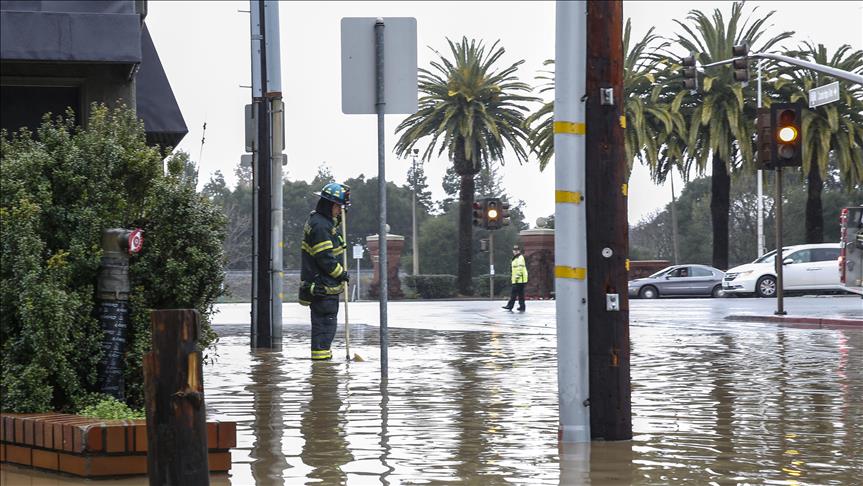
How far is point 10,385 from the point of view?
691 cm

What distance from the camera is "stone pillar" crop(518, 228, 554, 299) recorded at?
56.4 m

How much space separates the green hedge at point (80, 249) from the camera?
7020mm

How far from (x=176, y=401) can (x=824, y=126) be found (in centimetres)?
4843

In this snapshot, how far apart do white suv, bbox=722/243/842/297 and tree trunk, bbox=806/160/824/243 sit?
538 inches

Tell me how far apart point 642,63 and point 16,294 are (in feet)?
163

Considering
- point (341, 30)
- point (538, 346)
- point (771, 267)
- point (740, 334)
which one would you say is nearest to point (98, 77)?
point (341, 30)

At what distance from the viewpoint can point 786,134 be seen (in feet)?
81.5

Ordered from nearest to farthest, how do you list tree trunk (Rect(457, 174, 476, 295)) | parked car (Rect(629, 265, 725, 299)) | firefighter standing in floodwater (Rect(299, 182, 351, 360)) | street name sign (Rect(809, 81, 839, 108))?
firefighter standing in floodwater (Rect(299, 182, 351, 360)) → street name sign (Rect(809, 81, 839, 108)) → parked car (Rect(629, 265, 725, 299)) → tree trunk (Rect(457, 174, 476, 295))

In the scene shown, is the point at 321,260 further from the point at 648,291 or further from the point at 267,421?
the point at 648,291

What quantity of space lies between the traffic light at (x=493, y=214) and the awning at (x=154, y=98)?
115 ft

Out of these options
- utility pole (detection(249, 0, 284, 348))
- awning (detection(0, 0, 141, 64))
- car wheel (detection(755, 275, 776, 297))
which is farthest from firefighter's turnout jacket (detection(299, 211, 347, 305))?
car wheel (detection(755, 275, 776, 297))

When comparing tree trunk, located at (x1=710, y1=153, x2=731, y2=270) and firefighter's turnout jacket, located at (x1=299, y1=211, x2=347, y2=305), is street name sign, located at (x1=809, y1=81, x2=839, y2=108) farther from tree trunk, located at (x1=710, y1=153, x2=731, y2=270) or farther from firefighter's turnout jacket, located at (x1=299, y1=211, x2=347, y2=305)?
tree trunk, located at (x1=710, y1=153, x2=731, y2=270)

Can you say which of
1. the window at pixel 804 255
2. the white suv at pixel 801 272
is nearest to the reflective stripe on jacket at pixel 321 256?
the white suv at pixel 801 272

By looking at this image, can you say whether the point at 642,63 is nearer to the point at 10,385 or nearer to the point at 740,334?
the point at 740,334
